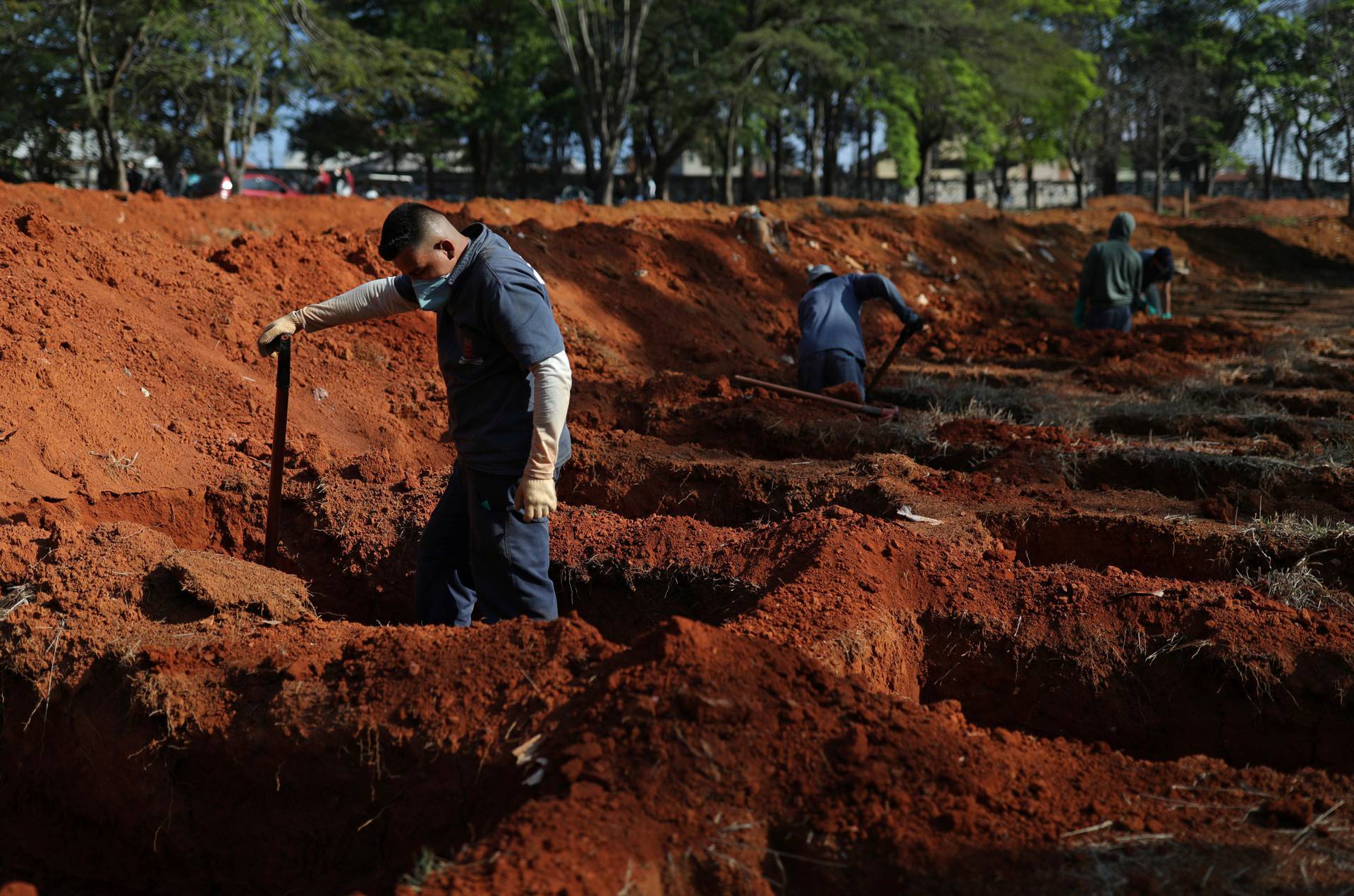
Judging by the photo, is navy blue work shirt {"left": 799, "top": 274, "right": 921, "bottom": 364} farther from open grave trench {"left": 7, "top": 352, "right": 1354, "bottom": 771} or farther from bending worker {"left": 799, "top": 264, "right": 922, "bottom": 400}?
open grave trench {"left": 7, "top": 352, "right": 1354, "bottom": 771}

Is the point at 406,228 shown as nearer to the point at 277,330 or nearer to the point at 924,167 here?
the point at 277,330

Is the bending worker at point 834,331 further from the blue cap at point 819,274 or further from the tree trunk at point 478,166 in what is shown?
the tree trunk at point 478,166

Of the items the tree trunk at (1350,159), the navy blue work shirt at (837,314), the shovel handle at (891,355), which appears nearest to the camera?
the shovel handle at (891,355)

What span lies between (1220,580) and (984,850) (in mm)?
2719

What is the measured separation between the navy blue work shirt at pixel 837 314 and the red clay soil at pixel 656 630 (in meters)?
0.62

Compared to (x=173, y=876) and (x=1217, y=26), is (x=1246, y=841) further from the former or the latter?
(x=1217, y=26)

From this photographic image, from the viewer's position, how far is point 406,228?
3.57 metres

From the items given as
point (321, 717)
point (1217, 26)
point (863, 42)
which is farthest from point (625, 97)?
point (1217, 26)

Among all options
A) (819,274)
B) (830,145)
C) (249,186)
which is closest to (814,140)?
(830,145)

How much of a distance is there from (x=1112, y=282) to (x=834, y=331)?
163 inches

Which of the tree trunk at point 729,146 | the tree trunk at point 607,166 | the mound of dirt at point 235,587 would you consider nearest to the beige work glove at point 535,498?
the mound of dirt at point 235,587

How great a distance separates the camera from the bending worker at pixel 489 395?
349 cm

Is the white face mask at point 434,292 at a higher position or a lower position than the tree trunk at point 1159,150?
lower

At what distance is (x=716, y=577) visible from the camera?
4.64 metres
